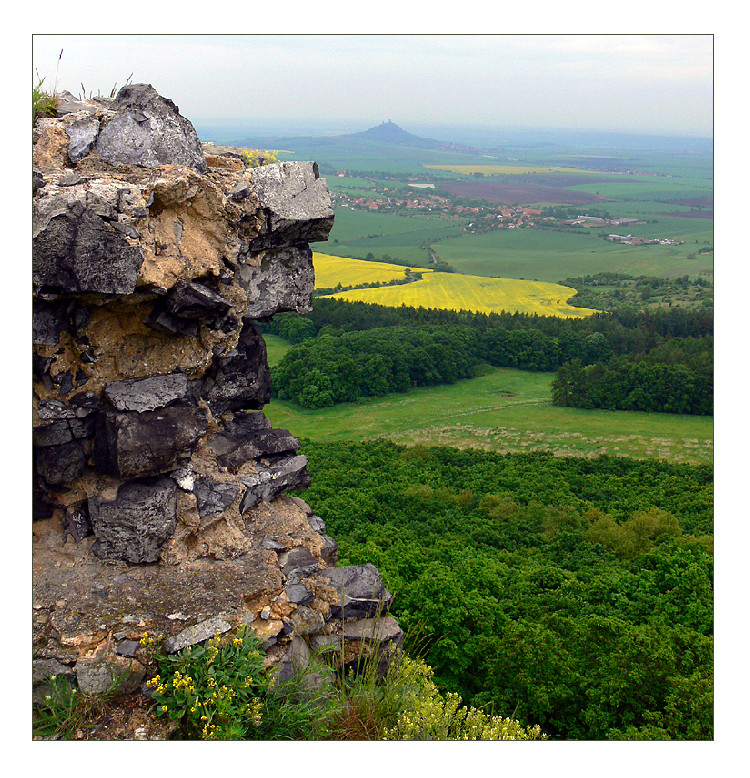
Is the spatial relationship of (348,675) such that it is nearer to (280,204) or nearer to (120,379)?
(120,379)

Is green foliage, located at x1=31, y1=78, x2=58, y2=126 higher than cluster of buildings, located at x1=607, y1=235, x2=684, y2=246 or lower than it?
lower

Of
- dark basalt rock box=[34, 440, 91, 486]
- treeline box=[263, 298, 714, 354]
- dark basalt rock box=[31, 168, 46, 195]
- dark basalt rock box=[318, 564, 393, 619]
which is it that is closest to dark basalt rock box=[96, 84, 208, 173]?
dark basalt rock box=[31, 168, 46, 195]

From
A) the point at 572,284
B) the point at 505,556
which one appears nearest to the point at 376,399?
the point at 505,556

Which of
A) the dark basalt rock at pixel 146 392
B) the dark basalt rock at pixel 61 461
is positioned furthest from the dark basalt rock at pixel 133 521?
the dark basalt rock at pixel 146 392

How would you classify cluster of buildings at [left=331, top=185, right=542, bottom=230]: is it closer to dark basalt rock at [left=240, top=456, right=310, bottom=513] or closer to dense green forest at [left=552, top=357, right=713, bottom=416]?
dense green forest at [left=552, top=357, right=713, bottom=416]

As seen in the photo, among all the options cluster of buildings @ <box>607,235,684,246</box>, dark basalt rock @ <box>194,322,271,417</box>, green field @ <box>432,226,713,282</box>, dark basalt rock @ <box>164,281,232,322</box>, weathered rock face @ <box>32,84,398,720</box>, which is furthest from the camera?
cluster of buildings @ <box>607,235,684,246</box>

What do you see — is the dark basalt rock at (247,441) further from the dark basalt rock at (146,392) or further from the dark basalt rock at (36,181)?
the dark basalt rock at (36,181)

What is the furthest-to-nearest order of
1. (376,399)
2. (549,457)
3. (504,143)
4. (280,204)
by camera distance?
(504,143) < (376,399) < (549,457) < (280,204)
